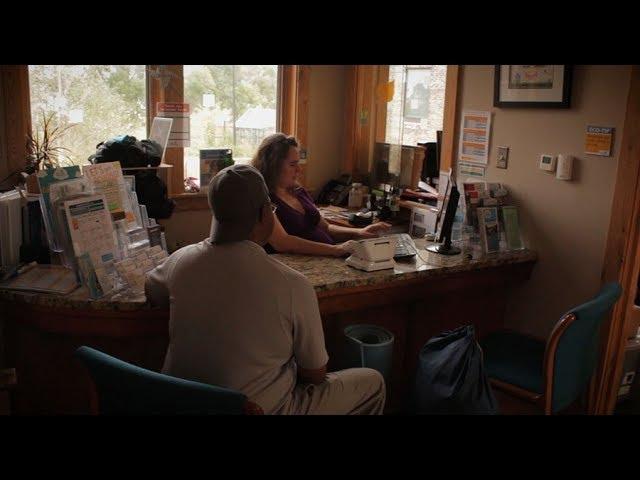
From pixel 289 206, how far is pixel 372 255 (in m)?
0.57

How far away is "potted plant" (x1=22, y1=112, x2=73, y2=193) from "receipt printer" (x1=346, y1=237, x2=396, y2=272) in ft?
6.33

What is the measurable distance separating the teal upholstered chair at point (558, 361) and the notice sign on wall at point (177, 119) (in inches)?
93.9

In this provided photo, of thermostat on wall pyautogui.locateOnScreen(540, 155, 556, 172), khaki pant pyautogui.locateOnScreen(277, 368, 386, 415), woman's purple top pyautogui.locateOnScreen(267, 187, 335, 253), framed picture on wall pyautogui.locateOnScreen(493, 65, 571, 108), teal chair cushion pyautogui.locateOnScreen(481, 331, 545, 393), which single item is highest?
framed picture on wall pyautogui.locateOnScreen(493, 65, 571, 108)

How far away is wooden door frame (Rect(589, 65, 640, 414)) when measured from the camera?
2.51 meters

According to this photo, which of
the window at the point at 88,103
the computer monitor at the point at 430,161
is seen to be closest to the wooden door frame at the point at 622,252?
the computer monitor at the point at 430,161

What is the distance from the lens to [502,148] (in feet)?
10.1

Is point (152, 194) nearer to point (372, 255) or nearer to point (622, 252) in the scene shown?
point (372, 255)

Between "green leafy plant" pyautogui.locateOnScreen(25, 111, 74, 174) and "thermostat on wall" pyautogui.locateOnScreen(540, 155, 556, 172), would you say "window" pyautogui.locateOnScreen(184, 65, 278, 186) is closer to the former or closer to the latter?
"green leafy plant" pyautogui.locateOnScreen(25, 111, 74, 174)

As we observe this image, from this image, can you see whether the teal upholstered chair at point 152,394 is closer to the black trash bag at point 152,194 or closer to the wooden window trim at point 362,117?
the black trash bag at point 152,194

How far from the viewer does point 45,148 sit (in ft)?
11.5

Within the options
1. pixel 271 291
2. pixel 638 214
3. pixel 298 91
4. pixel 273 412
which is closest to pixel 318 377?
pixel 273 412

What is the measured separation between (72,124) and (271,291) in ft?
8.52

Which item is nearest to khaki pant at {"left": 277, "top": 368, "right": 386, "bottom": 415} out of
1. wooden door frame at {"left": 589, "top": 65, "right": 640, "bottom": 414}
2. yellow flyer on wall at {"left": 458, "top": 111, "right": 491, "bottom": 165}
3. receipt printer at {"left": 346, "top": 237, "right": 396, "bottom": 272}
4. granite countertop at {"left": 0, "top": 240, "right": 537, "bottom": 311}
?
granite countertop at {"left": 0, "top": 240, "right": 537, "bottom": 311}
